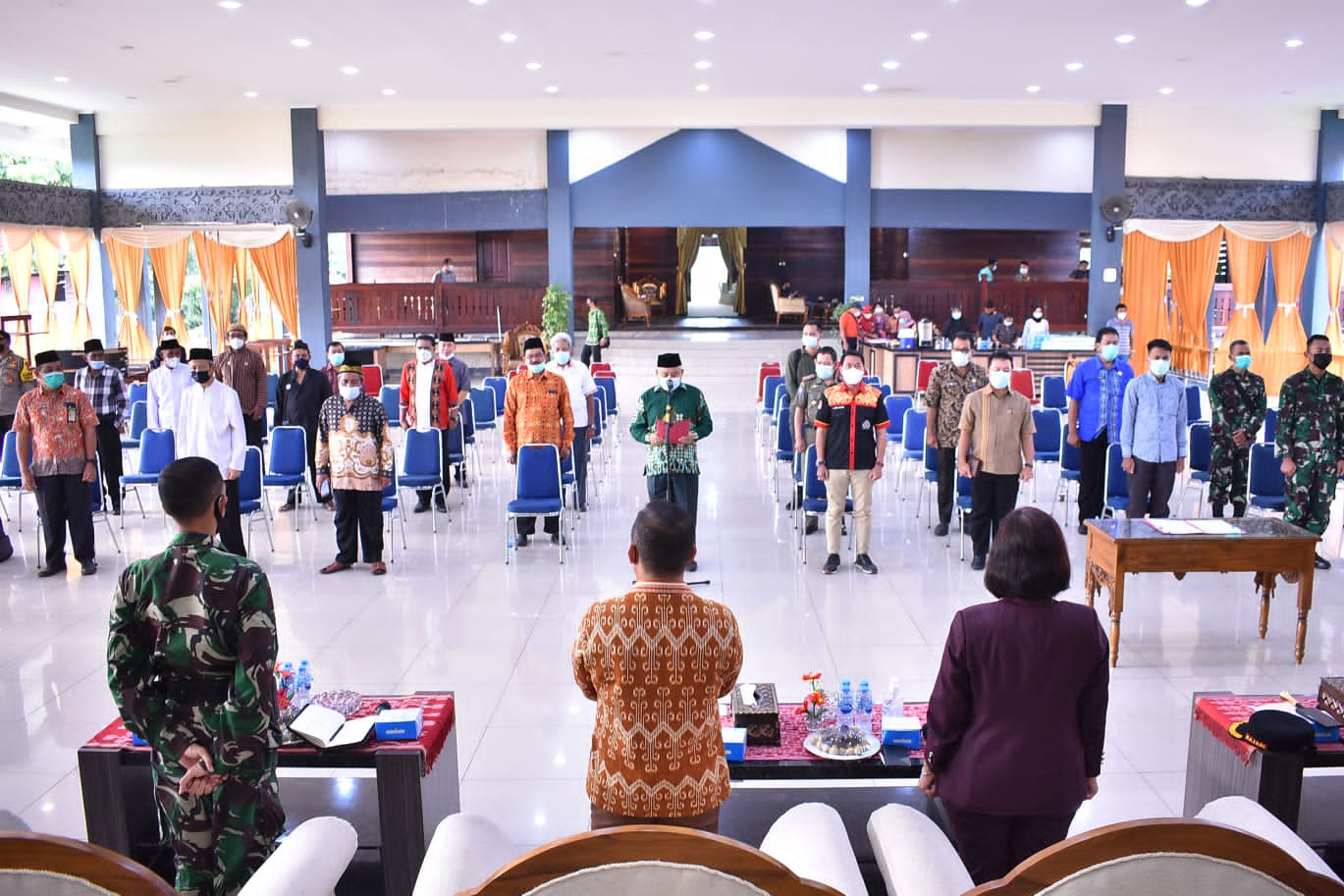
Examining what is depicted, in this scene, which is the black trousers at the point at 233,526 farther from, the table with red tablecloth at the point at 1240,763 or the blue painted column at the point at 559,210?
the blue painted column at the point at 559,210

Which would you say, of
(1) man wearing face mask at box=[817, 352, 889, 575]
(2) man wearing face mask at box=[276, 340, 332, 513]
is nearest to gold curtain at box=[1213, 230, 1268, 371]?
(1) man wearing face mask at box=[817, 352, 889, 575]

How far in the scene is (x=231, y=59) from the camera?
13.3 m

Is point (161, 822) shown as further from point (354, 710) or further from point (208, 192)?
point (208, 192)

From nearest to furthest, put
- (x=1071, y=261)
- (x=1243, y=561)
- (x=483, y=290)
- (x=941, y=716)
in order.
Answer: (x=941, y=716), (x=1243, y=561), (x=483, y=290), (x=1071, y=261)

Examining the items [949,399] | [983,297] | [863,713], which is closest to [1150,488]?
[949,399]

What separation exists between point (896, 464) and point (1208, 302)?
1002 centimetres

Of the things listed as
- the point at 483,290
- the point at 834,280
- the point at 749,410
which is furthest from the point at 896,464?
the point at 834,280

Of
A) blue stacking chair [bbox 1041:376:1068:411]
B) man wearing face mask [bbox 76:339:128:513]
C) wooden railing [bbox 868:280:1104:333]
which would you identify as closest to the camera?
man wearing face mask [bbox 76:339:128:513]

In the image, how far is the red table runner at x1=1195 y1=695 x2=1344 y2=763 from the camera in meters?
3.61

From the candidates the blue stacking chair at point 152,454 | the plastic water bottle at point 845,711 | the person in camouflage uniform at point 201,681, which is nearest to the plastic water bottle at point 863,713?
the plastic water bottle at point 845,711

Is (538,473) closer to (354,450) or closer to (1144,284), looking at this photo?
(354,450)

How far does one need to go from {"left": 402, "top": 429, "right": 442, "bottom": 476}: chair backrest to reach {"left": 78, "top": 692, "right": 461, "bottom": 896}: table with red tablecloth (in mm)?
5060

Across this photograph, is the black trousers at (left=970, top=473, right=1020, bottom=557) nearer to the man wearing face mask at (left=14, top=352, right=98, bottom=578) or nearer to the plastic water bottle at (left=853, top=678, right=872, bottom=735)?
the plastic water bottle at (left=853, top=678, right=872, bottom=735)

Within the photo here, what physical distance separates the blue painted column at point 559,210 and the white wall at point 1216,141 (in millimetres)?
8808
